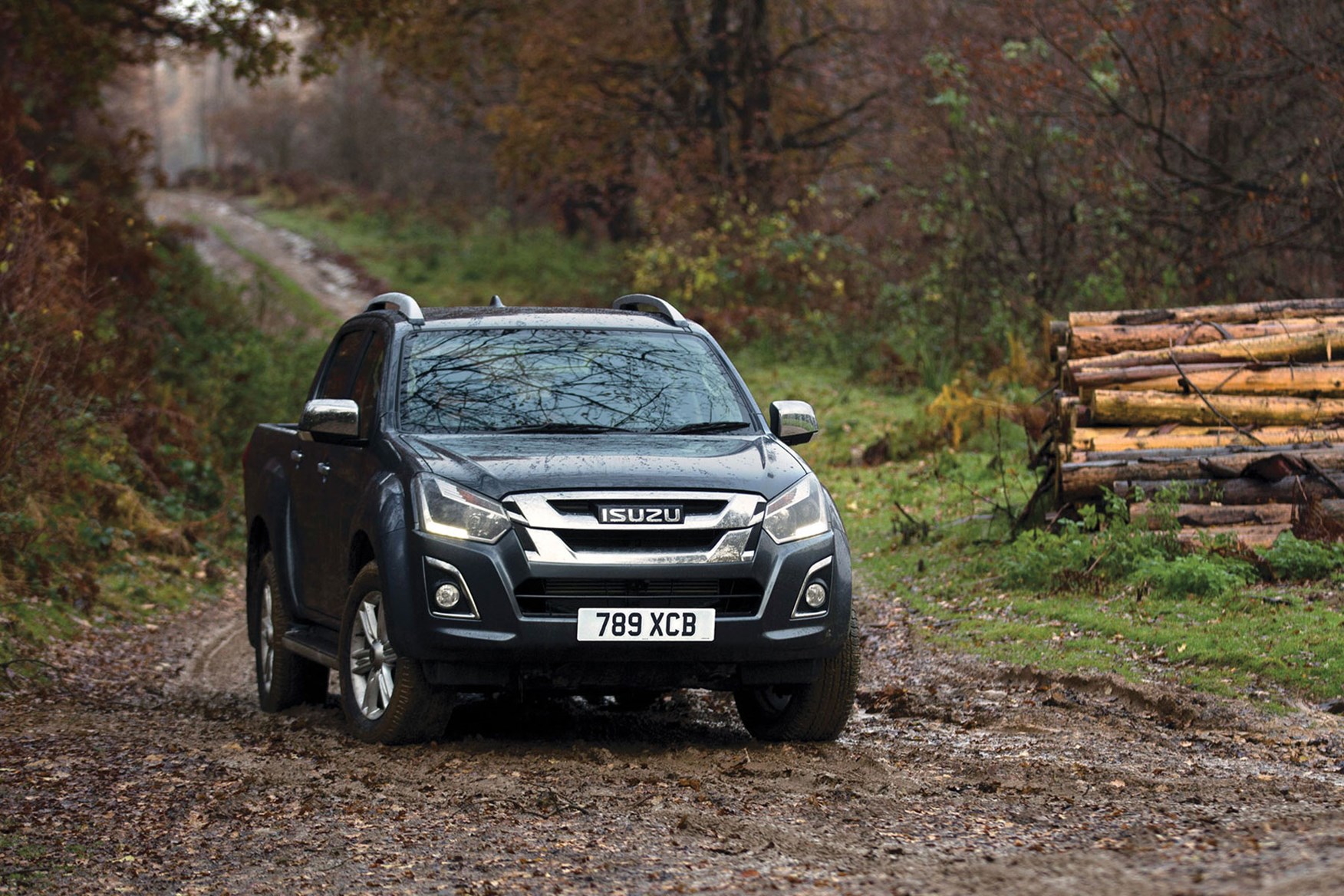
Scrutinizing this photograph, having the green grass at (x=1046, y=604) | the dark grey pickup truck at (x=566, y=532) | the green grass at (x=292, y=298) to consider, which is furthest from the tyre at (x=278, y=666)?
the green grass at (x=292, y=298)

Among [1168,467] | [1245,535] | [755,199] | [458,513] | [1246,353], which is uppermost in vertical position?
[755,199]

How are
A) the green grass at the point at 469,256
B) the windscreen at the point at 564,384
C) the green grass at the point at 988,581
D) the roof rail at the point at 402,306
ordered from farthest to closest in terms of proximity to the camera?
the green grass at the point at 469,256 → the green grass at the point at 988,581 → the roof rail at the point at 402,306 → the windscreen at the point at 564,384

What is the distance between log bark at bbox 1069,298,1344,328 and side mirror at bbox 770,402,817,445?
5197 millimetres

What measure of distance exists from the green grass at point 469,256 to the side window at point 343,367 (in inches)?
911

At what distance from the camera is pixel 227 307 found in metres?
23.5

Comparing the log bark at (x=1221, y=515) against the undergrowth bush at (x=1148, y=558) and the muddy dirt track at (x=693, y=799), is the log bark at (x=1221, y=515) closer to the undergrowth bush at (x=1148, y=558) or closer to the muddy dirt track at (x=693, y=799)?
the undergrowth bush at (x=1148, y=558)

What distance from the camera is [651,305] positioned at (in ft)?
29.9

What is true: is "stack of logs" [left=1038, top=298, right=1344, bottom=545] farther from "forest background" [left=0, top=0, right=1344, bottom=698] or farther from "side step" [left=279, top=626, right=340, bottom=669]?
"side step" [left=279, top=626, right=340, bottom=669]

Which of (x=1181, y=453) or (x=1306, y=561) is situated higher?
(x=1181, y=453)

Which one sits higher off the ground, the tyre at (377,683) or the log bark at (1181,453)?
the log bark at (1181,453)

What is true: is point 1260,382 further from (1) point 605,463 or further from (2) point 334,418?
(2) point 334,418

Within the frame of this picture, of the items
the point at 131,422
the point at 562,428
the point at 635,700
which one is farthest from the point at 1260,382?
the point at 131,422

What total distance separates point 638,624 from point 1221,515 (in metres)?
5.65

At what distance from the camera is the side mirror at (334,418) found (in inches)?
300
